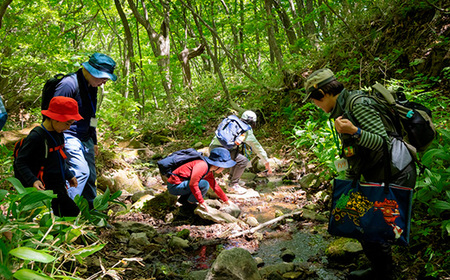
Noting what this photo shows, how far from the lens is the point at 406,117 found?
7.39 feet

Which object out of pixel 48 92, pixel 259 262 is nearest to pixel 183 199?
pixel 259 262

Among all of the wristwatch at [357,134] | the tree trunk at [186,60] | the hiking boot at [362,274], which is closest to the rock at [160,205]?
the hiking boot at [362,274]

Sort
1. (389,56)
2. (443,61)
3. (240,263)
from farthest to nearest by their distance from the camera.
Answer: (389,56) < (443,61) < (240,263)

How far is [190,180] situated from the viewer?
4480mm

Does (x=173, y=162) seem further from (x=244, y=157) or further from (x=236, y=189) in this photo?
(x=244, y=157)

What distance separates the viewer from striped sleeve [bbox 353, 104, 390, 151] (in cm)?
215

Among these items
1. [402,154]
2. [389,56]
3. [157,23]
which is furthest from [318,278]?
[157,23]

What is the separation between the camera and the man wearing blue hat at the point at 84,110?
329 cm

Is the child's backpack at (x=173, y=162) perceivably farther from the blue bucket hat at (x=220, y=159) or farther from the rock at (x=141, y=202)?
the rock at (x=141, y=202)

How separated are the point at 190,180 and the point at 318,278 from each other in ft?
7.50

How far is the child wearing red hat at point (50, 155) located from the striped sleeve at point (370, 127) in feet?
8.07

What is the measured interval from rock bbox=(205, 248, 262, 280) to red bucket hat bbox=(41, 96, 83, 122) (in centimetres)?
192

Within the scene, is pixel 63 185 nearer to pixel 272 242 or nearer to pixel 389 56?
pixel 272 242

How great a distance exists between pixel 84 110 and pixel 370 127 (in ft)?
10.1
